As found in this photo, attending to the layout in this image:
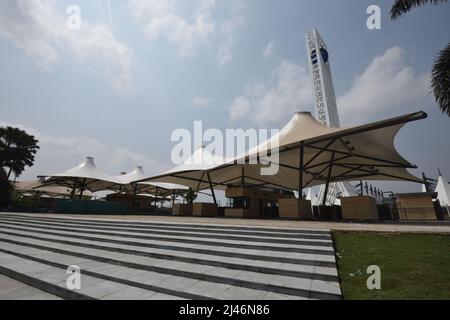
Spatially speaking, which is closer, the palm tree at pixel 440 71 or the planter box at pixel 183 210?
the palm tree at pixel 440 71

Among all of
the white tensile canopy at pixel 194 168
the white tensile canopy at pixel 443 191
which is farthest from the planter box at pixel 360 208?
the white tensile canopy at pixel 443 191

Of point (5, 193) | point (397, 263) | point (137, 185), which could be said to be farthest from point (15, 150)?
point (397, 263)

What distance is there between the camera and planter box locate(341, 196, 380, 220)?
13531 millimetres

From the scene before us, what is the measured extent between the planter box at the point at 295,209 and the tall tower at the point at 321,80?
2069 inches

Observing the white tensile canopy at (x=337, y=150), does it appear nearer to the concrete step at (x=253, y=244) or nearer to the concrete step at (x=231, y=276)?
the concrete step at (x=253, y=244)

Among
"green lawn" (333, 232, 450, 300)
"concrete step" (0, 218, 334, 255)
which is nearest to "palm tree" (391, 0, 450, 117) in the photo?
"green lawn" (333, 232, 450, 300)

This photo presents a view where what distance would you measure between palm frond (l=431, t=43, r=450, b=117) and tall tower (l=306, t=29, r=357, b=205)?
4980cm

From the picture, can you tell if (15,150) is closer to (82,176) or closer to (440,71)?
(82,176)

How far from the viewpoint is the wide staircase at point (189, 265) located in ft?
13.0

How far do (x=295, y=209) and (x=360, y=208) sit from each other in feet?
14.1

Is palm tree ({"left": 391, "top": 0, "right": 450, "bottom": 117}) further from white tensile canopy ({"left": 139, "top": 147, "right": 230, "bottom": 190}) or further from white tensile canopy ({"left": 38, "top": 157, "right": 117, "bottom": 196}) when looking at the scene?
white tensile canopy ({"left": 38, "top": 157, "right": 117, "bottom": 196})
